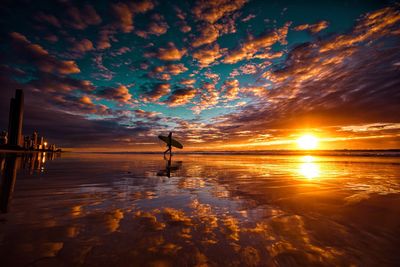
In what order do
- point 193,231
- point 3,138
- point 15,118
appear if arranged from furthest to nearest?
1. point 3,138
2. point 15,118
3. point 193,231

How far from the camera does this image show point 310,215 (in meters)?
4.04

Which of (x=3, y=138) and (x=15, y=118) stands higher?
(x=15, y=118)

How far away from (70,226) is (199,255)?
2.29 m

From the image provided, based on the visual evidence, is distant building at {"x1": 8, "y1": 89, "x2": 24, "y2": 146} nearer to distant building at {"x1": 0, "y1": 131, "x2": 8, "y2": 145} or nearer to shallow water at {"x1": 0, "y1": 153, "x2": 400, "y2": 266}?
distant building at {"x1": 0, "y1": 131, "x2": 8, "y2": 145}

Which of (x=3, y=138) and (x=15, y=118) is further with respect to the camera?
(x=3, y=138)

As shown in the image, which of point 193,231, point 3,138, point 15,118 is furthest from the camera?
point 3,138

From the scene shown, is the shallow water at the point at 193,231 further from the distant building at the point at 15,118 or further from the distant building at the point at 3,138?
the distant building at the point at 3,138

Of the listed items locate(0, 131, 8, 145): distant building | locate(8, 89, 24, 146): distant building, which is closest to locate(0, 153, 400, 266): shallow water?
locate(8, 89, 24, 146): distant building

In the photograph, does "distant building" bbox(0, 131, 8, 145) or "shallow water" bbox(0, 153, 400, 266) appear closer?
"shallow water" bbox(0, 153, 400, 266)

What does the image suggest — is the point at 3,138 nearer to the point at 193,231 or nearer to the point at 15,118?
the point at 15,118

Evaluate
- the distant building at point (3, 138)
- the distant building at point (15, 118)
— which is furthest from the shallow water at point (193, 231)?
the distant building at point (3, 138)

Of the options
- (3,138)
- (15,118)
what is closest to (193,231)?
(15,118)

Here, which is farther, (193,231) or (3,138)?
(3,138)

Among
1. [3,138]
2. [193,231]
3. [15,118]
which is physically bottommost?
[193,231]
